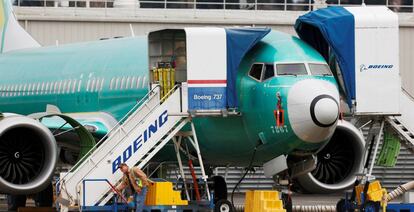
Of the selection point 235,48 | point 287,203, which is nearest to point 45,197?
point 287,203

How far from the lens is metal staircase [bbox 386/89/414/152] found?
79.5 feet

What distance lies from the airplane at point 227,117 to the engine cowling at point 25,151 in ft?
0.06

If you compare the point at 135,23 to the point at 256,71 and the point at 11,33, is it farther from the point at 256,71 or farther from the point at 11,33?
the point at 256,71

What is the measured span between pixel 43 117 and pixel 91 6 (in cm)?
1442

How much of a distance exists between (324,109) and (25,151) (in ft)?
20.3

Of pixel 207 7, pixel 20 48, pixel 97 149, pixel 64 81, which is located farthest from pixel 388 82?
pixel 207 7

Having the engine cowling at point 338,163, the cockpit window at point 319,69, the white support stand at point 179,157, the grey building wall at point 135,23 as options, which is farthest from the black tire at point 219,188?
the grey building wall at point 135,23

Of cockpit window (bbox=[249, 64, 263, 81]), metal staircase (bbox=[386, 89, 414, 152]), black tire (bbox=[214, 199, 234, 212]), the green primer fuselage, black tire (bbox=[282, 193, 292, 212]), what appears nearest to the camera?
black tire (bbox=[214, 199, 234, 212])

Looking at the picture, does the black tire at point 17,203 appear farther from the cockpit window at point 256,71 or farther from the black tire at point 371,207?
the black tire at point 371,207

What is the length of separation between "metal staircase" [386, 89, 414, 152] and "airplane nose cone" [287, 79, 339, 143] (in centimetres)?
220

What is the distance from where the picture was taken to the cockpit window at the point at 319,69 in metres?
22.8

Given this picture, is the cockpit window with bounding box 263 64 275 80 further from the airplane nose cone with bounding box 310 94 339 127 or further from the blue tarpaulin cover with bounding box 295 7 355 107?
the blue tarpaulin cover with bounding box 295 7 355 107

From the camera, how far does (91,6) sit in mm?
40156

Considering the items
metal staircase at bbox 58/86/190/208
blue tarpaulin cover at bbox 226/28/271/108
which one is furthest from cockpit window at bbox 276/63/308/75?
metal staircase at bbox 58/86/190/208
